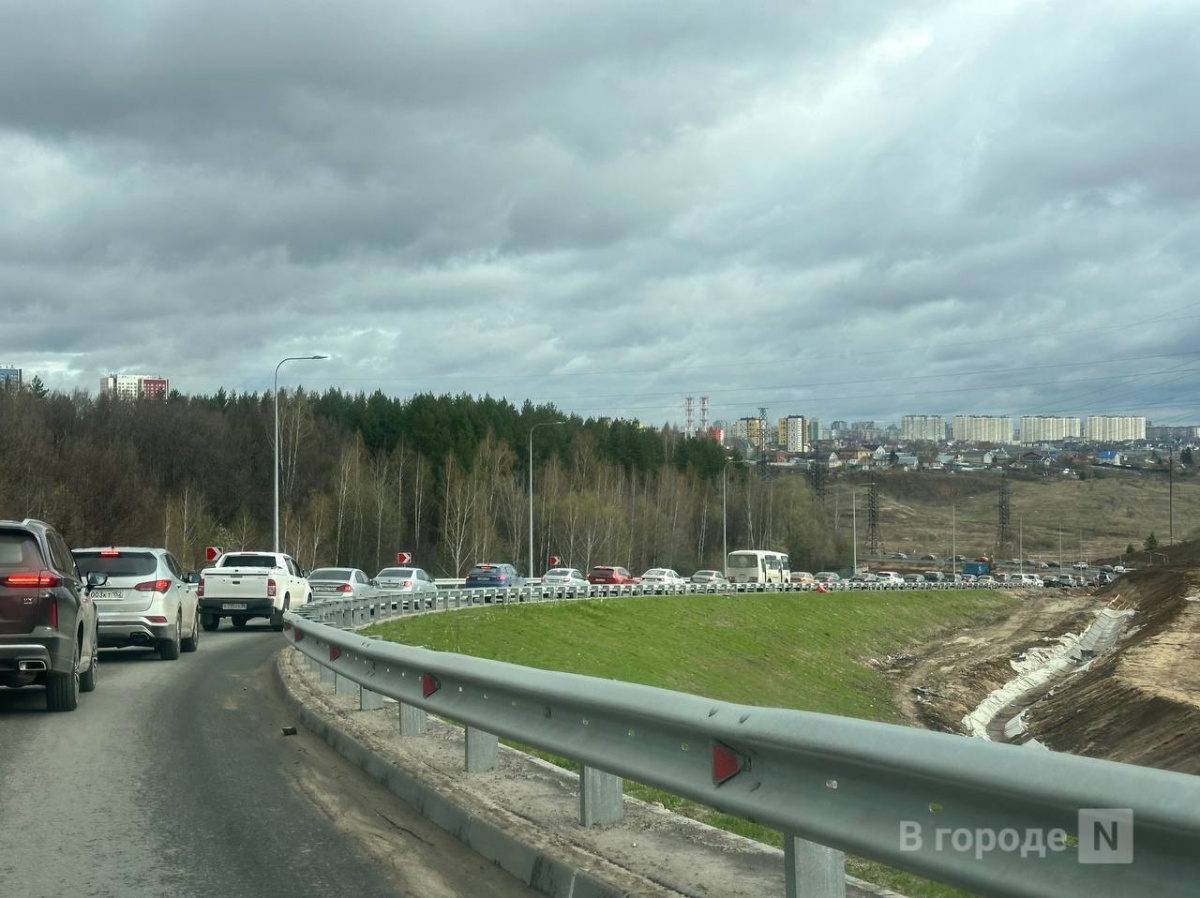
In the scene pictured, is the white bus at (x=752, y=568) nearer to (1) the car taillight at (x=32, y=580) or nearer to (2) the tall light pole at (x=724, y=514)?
(2) the tall light pole at (x=724, y=514)

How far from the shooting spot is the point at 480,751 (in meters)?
9.48

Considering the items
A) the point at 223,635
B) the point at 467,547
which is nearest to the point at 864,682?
the point at 223,635

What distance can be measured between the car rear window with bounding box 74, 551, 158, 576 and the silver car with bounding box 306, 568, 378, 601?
54.3ft

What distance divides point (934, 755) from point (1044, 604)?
85136 millimetres

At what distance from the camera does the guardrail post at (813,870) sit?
5.15 m

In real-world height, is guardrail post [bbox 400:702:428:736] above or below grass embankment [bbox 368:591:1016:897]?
above

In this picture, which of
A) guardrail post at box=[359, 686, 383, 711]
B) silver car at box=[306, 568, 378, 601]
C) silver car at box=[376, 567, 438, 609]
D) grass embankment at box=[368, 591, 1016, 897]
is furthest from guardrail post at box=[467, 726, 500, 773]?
silver car at box=[306, 568, 378, 601]

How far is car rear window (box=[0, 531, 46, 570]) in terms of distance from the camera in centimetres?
1330

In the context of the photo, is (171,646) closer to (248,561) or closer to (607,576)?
(248,561)

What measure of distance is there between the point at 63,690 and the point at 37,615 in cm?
122

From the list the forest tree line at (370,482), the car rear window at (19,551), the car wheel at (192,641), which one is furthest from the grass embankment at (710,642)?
the forest tree line at (370,482)

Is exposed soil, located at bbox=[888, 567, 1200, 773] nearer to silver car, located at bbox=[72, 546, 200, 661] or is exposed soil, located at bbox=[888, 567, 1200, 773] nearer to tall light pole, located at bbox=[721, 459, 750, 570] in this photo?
silver car, located at bbox=[72, 546, 200, 661]

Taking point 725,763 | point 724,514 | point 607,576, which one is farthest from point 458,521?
point 725,763

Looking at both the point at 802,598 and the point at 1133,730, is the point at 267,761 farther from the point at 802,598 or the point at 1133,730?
the point at 802,598
